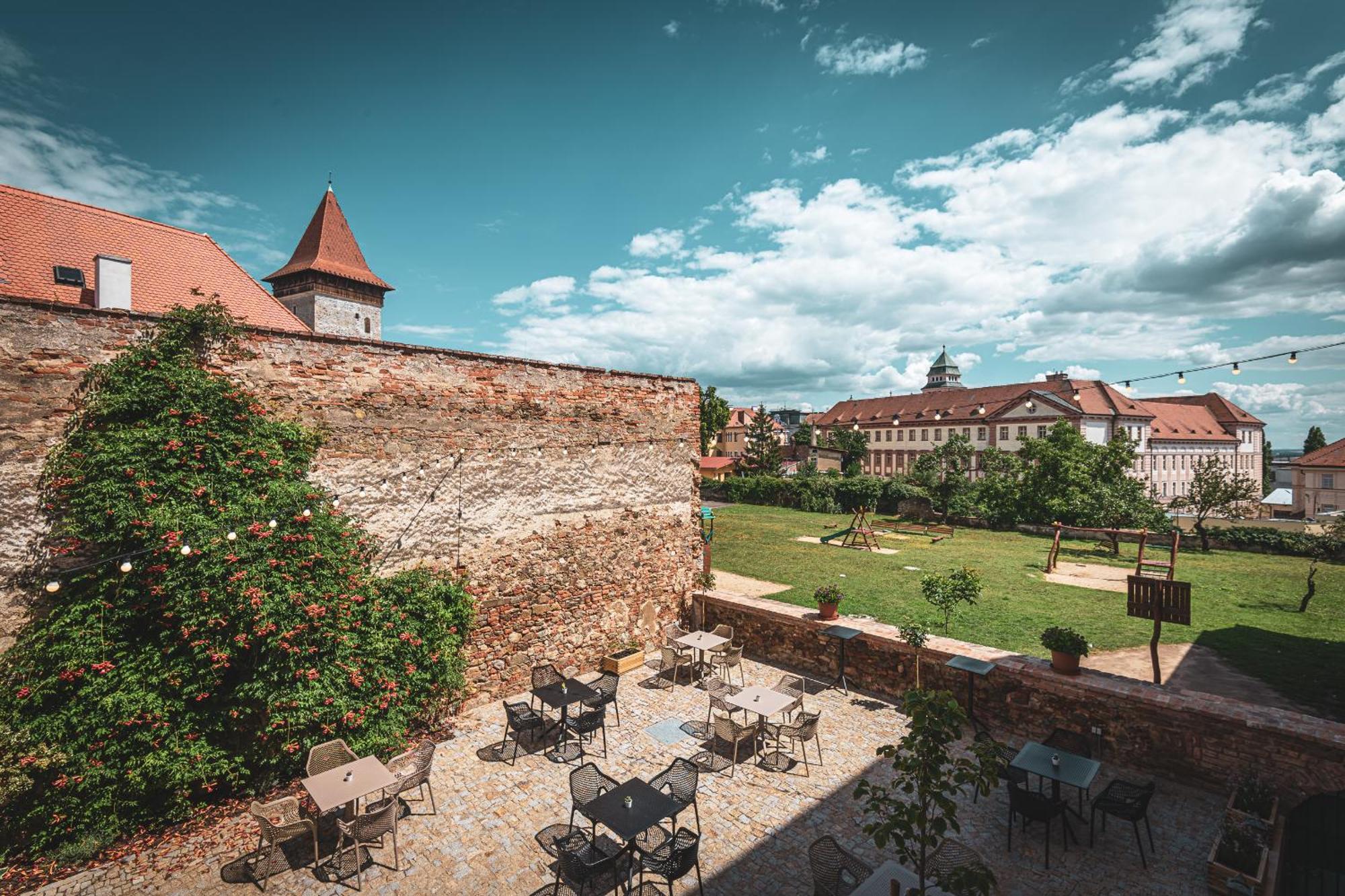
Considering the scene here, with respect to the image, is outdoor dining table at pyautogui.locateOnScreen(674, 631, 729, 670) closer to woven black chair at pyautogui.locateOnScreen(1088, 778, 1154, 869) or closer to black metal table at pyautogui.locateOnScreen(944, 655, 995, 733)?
black metal table at pyautogui.locateOnScreen(944, 655, 995, 733)

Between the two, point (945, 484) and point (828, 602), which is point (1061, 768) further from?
point (945, 484)

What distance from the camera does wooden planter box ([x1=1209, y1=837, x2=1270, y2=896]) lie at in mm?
5277

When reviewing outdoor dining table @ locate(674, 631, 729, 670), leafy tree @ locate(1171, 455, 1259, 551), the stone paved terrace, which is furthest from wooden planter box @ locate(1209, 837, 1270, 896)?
leafy tree @ locate(1171, 455, 1259, 551)

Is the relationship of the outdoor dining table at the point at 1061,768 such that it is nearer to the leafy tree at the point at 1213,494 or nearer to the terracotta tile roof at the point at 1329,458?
the leafy tree at the point at 1213,494

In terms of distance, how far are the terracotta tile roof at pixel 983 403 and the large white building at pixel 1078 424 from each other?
0.35 feet

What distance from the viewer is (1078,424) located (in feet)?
188

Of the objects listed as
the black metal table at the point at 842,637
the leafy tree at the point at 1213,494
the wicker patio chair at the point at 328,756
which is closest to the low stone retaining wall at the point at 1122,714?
the black metal table at the point at 842,637

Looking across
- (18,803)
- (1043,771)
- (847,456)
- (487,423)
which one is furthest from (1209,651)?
(847,456)

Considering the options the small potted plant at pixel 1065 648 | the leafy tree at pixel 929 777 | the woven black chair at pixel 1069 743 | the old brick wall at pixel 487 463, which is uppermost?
the old brick wall at pixel 487 463

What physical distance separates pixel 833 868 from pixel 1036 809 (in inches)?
109

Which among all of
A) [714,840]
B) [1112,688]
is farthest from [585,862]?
[1112,688]

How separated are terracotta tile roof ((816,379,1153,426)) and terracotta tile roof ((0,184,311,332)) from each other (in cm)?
4748

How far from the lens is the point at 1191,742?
23.7ft

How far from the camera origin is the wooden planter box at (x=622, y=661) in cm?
1122
